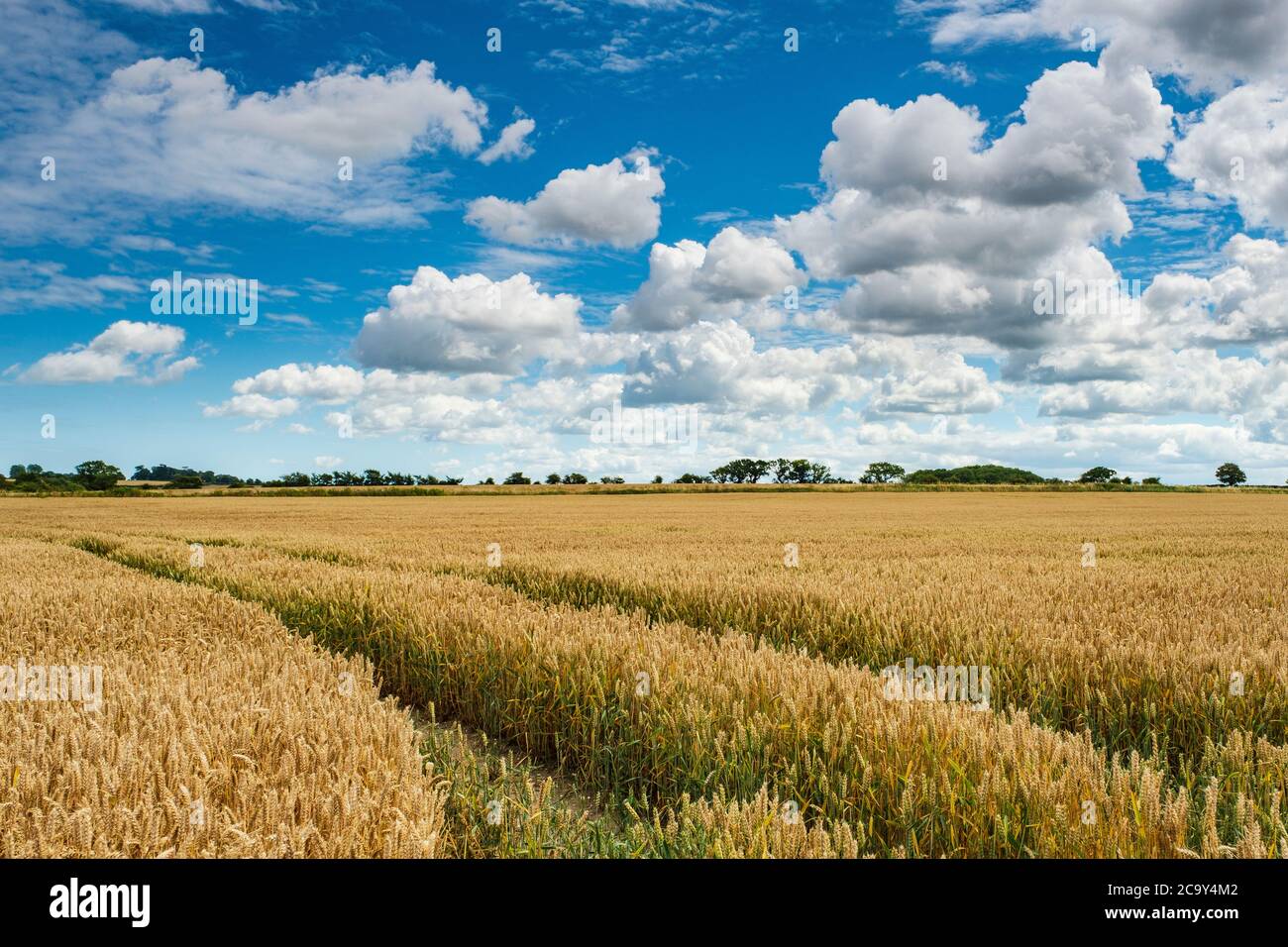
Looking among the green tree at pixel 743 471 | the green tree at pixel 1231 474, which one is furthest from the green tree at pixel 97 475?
the green tree at pixel 1231 474

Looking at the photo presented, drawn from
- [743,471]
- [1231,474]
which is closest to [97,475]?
[743,471]

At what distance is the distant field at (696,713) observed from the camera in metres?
2.93

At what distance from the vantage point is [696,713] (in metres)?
4.16

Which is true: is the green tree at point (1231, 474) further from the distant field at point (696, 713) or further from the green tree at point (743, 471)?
the distant field at point (696, 713)

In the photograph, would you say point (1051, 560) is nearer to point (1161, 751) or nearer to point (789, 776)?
point (1161, 751)
